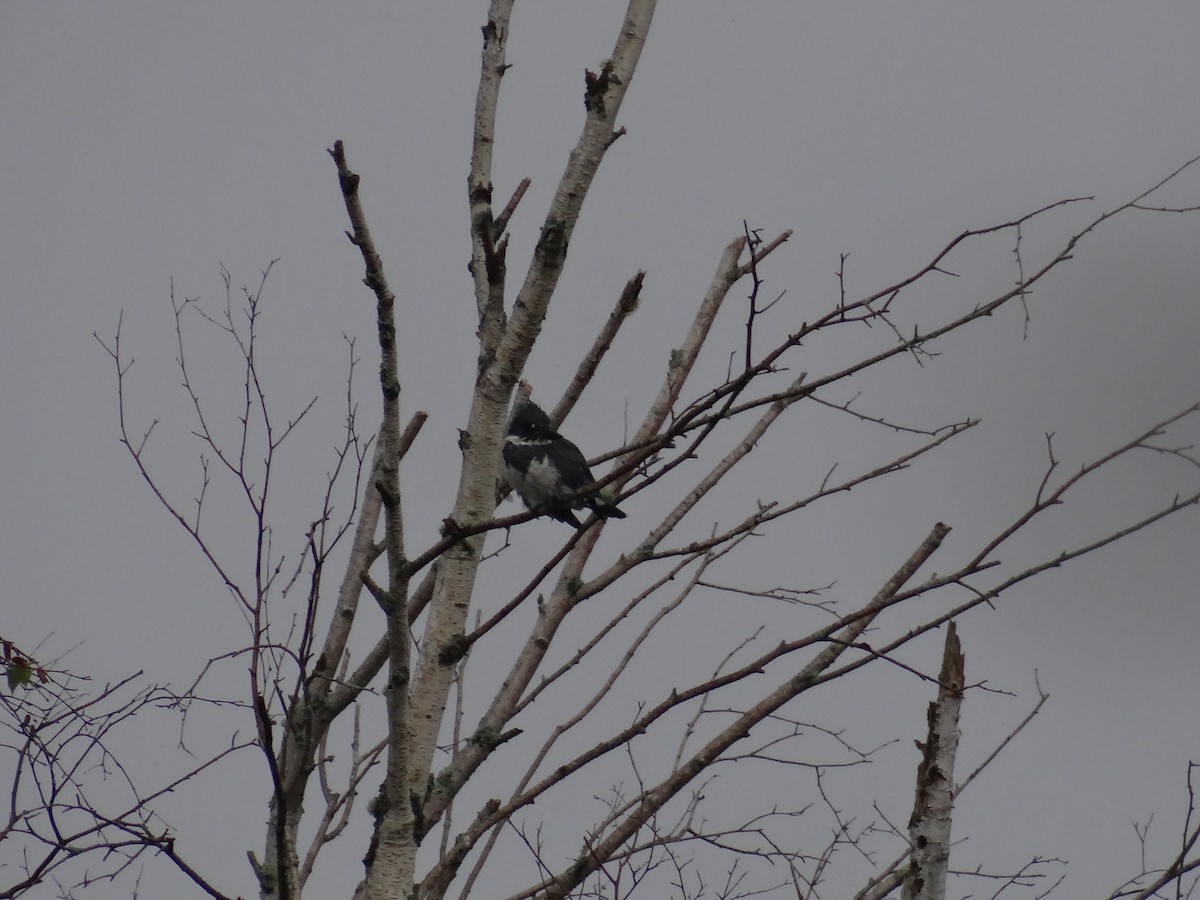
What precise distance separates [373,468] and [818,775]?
2.16 metres

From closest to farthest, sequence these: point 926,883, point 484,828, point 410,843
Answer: point 410,843, point 926,883, point 484,828

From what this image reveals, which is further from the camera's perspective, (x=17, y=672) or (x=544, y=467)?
(x=544, y=467)

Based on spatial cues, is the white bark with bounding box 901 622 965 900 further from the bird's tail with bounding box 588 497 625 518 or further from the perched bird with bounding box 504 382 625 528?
the perched bird with bounding box 504 382 625 528

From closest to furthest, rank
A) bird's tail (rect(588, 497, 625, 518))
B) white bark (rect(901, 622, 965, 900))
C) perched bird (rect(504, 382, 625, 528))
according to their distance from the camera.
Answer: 1. white bark (rect(901, 622, 965, 900))
2. bird's tail (rect(588, 497, 625, 518))
3. perched bird (rect(504, 382, 625, 528))

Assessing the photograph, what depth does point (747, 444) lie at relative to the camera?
16.4 ft

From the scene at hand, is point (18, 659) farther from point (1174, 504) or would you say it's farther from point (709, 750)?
point (1174, 504)

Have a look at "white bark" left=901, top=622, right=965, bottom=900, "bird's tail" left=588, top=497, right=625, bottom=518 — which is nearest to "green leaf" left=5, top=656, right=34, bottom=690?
"bird's tail" left=588, top=497, right=625, bottom=518

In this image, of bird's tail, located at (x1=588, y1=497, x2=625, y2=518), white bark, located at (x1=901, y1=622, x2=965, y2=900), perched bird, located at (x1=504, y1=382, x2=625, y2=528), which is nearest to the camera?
white bark, located at (x1=901, y1=622, x2=965, y2=900)

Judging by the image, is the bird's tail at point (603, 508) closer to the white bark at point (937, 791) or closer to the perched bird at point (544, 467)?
the perched bird at point (544, 467)

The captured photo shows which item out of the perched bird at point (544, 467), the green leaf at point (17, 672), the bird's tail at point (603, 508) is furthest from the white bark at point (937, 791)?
the green leaf at point (17, 672)

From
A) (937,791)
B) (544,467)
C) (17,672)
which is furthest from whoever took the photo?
(544,467)

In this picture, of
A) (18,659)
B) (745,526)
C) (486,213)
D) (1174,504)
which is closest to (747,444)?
(745,526)

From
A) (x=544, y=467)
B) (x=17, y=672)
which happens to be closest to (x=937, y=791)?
(x=544, y=467)

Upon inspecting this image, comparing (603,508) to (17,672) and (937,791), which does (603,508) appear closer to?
(937,791)
